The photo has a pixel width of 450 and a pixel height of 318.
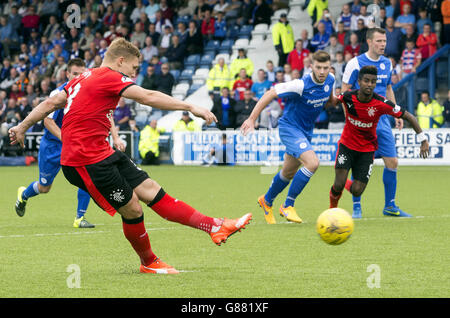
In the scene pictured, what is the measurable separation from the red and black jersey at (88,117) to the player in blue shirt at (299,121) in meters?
3.62

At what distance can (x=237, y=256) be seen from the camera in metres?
7.71

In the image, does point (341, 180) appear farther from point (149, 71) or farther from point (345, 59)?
point (149, 71)

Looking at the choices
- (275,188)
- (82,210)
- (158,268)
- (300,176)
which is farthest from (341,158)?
(158,268)

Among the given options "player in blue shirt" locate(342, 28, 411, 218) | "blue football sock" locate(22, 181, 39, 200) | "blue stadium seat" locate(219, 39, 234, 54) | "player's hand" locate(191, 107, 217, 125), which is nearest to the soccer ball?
"player's hand" locate(191, 107, 217, 125)

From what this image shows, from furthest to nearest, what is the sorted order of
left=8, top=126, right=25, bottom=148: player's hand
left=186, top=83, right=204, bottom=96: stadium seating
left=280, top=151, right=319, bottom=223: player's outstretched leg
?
1. left=186, top=83, right=204, bottom=96: stadium seating
2. left=280, top=151, right=319, bottom=223: player's outstretched leg
3. left=8, top=126, right=25, bottom=148: player's hand

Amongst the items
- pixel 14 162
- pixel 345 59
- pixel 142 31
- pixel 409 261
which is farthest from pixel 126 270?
pixel 142 31

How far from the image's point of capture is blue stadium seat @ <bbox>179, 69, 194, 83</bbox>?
93.7 ft

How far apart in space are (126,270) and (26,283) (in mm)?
941

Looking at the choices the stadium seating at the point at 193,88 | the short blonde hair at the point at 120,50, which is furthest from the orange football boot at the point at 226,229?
the stadium seating at the point at 193,88

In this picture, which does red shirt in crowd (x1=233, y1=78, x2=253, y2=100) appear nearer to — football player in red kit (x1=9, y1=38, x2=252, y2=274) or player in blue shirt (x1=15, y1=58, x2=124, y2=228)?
player in blue shirt (x1=15, y1=58, x2=124, y2=228)

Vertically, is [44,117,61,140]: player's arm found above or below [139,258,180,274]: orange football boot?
above

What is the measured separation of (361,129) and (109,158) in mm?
4675

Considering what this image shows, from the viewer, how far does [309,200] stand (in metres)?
13.6

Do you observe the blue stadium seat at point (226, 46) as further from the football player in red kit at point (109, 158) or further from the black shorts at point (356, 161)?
the football player in red kit at point (109, 158)
